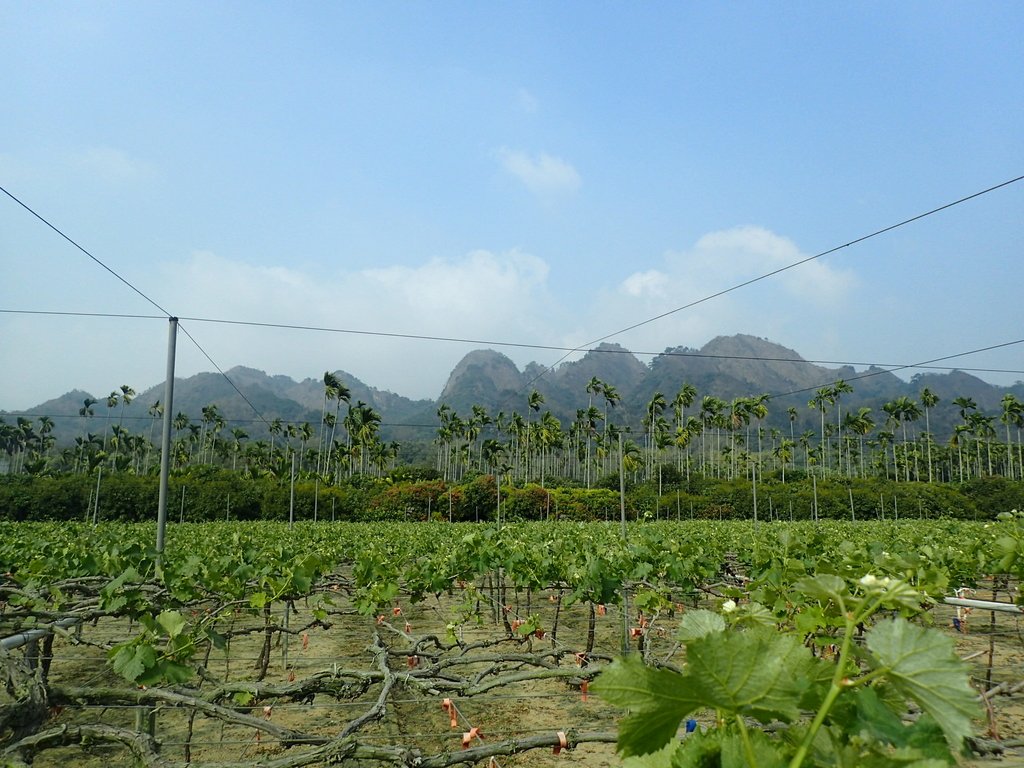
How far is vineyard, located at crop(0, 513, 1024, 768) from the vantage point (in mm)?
712

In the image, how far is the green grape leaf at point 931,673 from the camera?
2.13ft

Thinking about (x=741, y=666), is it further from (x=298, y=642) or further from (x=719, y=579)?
(x=298, y=642)

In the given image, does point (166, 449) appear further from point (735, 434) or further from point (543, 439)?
point (735, 434)

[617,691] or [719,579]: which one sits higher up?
[617,691]

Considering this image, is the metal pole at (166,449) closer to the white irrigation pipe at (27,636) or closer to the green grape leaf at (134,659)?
the white irrigation pipe at (27,636)

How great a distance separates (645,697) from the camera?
72 cm

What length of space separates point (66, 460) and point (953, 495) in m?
96.0

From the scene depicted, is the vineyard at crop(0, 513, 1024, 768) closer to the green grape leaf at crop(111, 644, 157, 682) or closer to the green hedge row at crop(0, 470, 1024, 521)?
the green grape leaf at crop(111, 644, 157, 682)

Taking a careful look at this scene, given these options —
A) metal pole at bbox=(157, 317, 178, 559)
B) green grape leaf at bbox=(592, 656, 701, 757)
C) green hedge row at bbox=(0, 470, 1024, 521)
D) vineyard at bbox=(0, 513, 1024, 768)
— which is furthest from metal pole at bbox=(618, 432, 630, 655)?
green hedge row at bbox=(0, 470, 1024, 521)

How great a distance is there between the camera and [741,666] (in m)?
0.70

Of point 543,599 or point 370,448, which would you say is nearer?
point 543,599

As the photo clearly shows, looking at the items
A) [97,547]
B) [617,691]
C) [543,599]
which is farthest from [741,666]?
[543,599]

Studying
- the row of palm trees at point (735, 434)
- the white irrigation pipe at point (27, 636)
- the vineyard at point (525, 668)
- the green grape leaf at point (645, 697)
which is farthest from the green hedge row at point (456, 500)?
the green grape leaf at point (645, 697)

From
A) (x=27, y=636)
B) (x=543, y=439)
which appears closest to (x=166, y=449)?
(x=27, y=636)
